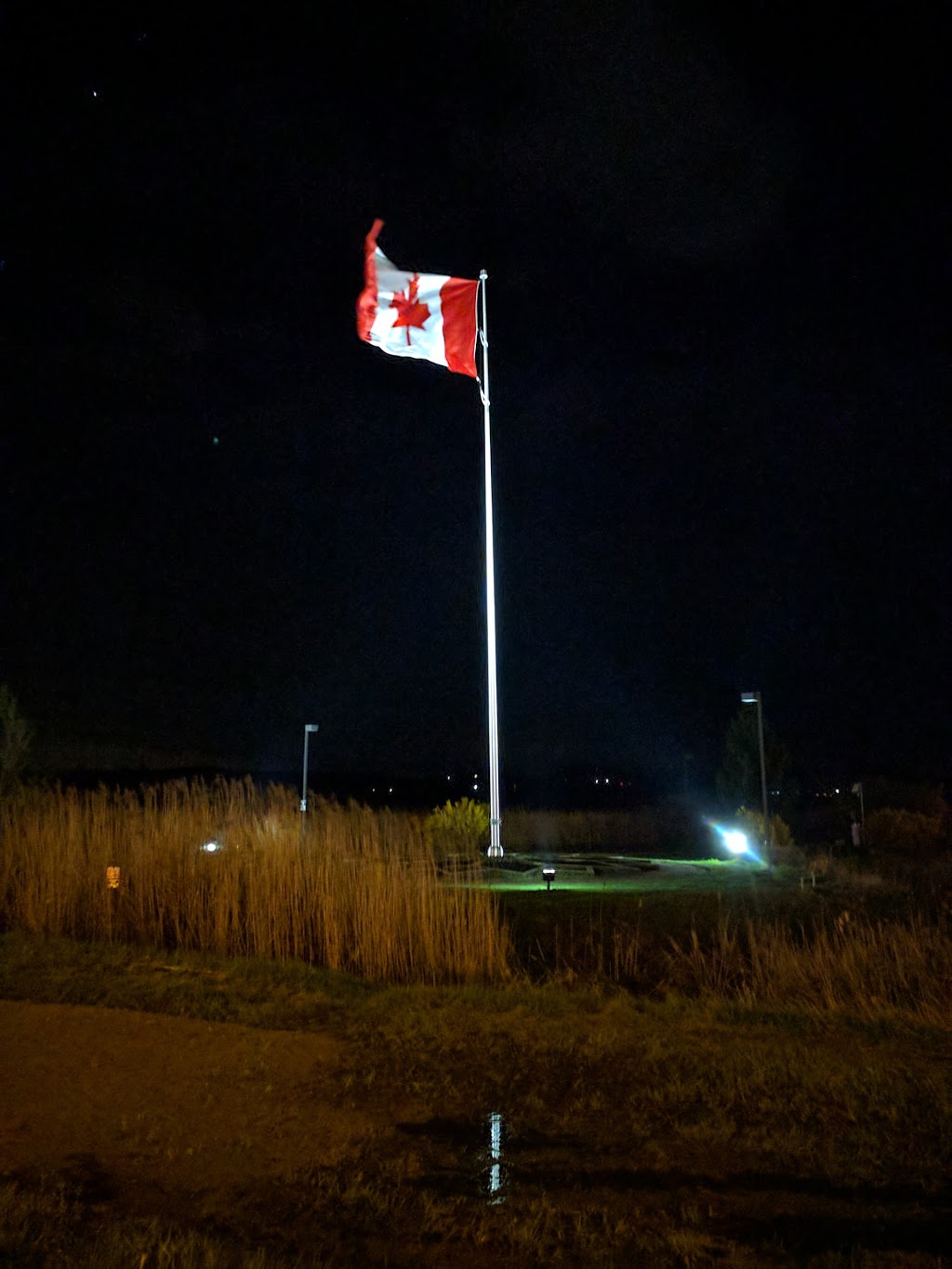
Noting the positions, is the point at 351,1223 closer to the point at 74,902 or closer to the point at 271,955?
the point at 271,955

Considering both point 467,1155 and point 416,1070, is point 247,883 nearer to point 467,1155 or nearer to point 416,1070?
point 416,1070

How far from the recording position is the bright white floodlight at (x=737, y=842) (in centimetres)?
2888

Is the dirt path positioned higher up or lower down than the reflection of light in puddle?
higher up

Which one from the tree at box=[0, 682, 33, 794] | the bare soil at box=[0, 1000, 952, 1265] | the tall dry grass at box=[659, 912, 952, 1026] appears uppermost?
the tree at box=[0, 682, 33, 794]

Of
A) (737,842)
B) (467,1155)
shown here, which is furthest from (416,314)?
(737,842)

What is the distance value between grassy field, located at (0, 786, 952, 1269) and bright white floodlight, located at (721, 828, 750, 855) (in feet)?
44.4

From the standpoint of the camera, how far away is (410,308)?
1934 cm

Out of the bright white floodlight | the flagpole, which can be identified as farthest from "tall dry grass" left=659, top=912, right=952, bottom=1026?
the bright white floodlight

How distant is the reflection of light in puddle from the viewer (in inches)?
207

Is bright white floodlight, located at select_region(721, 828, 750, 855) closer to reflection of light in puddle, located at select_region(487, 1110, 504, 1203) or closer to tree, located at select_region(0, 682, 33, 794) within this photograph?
tree, located at select_region(0, 682, 33, 794)

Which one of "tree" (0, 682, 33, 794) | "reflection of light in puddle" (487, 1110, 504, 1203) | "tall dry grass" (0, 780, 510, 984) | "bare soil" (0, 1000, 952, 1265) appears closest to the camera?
"bare soil" (0, 1000, 952, 1265)

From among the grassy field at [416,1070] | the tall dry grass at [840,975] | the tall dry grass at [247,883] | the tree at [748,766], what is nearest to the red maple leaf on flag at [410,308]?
the tall dry grass at [247,883]

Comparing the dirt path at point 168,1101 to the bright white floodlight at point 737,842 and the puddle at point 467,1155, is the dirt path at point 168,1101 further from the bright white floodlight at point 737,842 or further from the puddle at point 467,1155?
the bright white floodlight at point 737,842

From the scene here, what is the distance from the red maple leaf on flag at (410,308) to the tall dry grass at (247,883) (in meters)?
8.44
